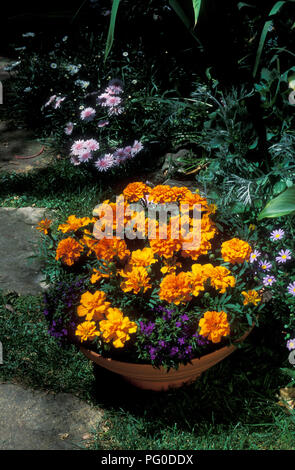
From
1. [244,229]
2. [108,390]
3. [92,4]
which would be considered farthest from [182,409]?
[92,4]

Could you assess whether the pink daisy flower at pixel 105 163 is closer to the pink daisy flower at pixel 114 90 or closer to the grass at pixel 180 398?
the pink daisy flower at pixel 114 90

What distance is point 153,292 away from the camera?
1899mm

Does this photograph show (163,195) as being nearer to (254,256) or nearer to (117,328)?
(254,256)

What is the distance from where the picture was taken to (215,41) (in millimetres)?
2785

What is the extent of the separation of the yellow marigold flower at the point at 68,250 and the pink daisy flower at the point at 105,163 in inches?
42.4

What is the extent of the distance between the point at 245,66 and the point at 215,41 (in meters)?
0.22

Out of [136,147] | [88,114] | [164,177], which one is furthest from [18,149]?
[164,177]

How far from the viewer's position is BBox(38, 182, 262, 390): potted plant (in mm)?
1772

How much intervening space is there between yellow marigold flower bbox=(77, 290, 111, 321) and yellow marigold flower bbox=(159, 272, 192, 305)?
0.21m

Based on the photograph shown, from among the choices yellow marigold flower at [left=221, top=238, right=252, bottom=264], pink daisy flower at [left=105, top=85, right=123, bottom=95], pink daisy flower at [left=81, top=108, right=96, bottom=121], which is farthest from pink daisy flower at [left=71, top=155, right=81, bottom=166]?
yellow marigold flower at [left=221, top=238, right=252, bottom=264]

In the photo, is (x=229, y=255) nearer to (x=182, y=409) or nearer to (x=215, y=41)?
(x=182, y=409)

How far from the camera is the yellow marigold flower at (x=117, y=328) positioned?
1.72 metres

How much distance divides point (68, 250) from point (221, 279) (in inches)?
24.3

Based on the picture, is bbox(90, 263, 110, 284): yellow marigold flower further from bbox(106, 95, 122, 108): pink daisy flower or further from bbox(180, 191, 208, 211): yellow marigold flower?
bbox(106, 95, 122, 108): pink daisy flower
